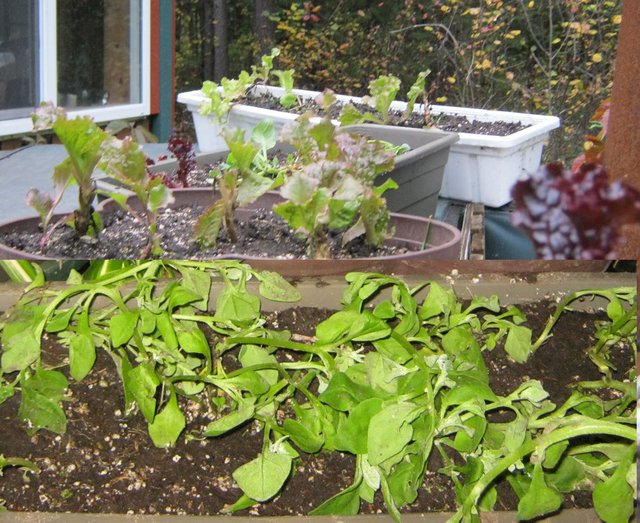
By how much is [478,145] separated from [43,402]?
0.48 metres

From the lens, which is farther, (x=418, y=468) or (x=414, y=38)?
(x=414, y=38)

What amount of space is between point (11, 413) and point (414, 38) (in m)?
0.53

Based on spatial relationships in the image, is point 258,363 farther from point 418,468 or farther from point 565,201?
point 565,201

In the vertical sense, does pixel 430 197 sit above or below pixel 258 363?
above

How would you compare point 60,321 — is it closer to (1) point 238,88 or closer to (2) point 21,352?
(2) point 21,352

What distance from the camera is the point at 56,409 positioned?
2.15 feet

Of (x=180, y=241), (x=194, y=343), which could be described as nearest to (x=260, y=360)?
(x=194, y=343)

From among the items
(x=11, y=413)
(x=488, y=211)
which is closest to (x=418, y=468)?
(x=488, y=211)

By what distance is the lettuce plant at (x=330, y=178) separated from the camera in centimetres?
69

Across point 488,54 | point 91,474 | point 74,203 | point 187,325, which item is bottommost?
point 91,474

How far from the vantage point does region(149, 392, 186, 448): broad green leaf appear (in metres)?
0.63

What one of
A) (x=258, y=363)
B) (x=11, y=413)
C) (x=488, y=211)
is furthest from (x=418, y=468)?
(x=11, y=413)

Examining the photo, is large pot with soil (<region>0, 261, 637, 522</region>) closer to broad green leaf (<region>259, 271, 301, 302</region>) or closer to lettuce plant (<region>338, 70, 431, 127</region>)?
broad green leaf (<region>259, 271, 301, 302</region>)

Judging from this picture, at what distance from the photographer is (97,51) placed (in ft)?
2.37
